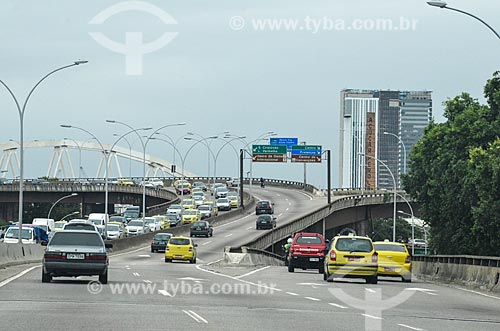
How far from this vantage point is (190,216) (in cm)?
9625

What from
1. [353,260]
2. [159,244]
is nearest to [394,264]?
[353,260]

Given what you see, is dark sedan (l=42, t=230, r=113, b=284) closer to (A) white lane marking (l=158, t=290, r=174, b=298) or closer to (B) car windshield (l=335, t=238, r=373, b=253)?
(A) white lane marking (l=158, t=290, r=174, b=298)

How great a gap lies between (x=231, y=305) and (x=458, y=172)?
3741 cm

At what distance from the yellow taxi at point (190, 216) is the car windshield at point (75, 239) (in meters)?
66.5

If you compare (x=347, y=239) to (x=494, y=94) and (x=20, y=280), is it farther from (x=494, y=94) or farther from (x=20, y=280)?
(x=494, y=94)

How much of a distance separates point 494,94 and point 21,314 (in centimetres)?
4142

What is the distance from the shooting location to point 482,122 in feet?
186

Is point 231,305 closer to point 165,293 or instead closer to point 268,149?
point 165,293

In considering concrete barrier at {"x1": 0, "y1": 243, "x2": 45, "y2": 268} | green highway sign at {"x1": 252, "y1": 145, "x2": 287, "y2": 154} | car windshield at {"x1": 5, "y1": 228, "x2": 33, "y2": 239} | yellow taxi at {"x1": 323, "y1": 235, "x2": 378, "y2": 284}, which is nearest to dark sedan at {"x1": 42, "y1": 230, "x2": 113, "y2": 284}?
yellow taxi at {"x1": 323, "y1": 235, "x2": 378, "y2": 284}

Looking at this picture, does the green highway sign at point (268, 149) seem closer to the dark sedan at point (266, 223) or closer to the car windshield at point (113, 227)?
Result: the dark sedan at point (266, 223)

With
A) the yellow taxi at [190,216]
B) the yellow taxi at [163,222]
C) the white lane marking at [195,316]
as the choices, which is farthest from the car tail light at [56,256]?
the yellow taxi at [190,216]

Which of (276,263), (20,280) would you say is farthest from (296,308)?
(276,263)

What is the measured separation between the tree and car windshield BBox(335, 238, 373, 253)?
1523 cm

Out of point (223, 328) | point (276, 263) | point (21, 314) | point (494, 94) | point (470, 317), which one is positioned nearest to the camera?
point (223, 328)
